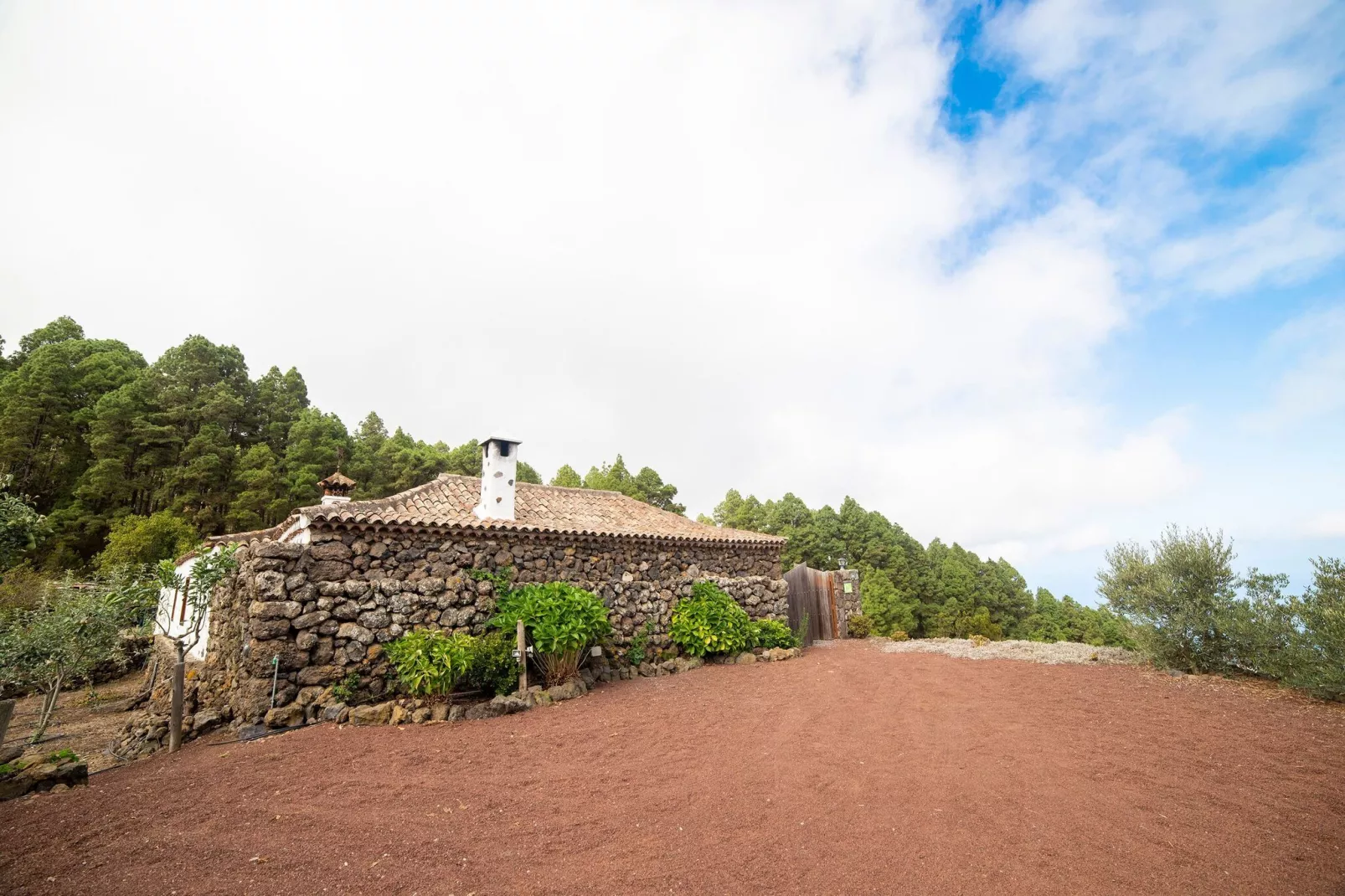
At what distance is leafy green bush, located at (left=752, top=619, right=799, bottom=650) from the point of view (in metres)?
12.3

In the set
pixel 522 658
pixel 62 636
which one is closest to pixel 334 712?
pixel 522 658

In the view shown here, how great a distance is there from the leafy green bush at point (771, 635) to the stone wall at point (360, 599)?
221 centimetres

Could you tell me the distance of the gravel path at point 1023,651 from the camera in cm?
988

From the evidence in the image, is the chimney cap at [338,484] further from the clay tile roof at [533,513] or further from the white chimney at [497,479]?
the white chimney at [497,479]

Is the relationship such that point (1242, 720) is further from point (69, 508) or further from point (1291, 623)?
point (69, 508)

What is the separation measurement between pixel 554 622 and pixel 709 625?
369 cm

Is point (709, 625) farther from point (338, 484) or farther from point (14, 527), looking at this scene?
point (14, 527)

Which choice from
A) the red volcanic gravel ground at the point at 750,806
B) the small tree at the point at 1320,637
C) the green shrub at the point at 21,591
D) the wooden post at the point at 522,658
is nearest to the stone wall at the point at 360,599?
the wooden post at the point at 522,658

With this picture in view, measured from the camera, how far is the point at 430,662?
813cm

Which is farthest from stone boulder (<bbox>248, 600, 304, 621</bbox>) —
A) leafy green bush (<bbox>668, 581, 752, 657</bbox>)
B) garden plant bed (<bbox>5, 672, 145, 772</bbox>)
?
leafy green bush (<bbox>668, 581, 752, 657</bbox>)

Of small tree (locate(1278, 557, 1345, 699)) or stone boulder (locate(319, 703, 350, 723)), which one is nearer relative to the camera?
small tree (locate(1278, 557, 1345, 699))

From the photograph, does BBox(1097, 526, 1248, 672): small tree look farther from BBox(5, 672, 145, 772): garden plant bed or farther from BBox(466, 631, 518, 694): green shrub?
BBox(5, 672, 145, 772): garden plant bed

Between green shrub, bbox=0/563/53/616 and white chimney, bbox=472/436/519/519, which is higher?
white chimney, bbox=472/436/519/519

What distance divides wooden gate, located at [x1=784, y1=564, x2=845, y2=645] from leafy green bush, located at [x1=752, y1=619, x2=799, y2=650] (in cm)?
259
